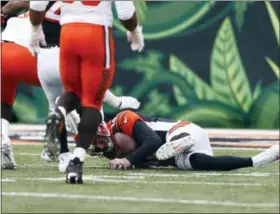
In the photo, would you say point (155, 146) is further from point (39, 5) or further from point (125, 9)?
point (39, 5)

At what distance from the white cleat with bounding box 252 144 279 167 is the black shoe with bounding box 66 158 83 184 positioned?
147 cm


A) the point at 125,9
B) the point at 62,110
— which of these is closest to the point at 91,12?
the point at 125,9

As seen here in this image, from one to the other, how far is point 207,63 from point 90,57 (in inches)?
244

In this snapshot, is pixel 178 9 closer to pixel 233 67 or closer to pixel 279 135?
pixel 233 67

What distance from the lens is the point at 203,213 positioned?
5.39m

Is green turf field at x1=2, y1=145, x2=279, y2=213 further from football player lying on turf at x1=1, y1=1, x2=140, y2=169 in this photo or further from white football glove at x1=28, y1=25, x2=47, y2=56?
white football glove at x1=28, y1=25, x2=47, y2=56

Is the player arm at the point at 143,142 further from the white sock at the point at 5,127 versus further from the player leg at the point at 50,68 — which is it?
the white sock at the point at 5,127

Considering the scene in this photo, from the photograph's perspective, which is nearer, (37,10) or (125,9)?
(125,9)

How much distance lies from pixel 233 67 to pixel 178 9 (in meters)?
0.96

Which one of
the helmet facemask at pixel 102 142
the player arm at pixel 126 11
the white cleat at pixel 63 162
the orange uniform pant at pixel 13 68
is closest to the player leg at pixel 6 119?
the orange uniform pant at pixel 13 68

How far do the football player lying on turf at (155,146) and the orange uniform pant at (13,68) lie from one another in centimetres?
71

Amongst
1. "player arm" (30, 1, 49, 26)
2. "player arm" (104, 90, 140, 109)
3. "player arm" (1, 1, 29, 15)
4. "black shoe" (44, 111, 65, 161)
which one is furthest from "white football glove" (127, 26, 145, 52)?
"player arm" (1, 1, 29, 15)

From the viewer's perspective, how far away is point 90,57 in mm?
6699

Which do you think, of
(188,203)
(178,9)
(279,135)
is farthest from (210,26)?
(188,203)
